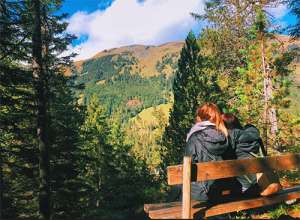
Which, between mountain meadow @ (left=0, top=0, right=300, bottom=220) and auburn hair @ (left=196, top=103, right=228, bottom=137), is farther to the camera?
mountain meadow @ (left=0, top=0, right=300, bottom=220)

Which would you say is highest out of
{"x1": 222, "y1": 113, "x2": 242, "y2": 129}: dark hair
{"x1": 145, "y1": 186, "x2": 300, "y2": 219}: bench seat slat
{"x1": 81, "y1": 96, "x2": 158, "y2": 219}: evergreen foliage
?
{"x1": 222, "y1": 113, "x2": 242, "y2": 129}: dark hair

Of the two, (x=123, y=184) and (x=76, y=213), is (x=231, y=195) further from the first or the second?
(x=123, y=184)

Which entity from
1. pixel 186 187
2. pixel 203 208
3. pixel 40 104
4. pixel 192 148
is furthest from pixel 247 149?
pixel 40 104

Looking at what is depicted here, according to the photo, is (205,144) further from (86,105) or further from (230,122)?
(86,105)

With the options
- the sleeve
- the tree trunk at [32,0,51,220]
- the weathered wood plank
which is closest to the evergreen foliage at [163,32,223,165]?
the tree trunk at [32,0,51,220]

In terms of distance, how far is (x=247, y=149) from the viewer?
748 cm

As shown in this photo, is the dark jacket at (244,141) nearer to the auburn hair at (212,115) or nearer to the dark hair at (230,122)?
the dark hair at (230,122)

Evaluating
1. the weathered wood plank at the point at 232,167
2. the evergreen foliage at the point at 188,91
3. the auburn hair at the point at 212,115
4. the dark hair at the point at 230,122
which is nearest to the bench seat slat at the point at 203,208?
the weathered wood plank at the point at 232,167

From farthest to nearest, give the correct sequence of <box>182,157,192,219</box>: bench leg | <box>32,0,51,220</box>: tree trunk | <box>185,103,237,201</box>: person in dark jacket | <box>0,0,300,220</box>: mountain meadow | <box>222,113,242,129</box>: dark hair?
1. <box>32,0,51,220</box>: tree trunk
2. <box>0,0,300,220</box>: mountain meadow
3. <box>222,113,242,129</box>: dark hair
4. <box>185,103,237,201</box>: person in dark jacket
5. <box>182,157,192,219</box>: bench leg

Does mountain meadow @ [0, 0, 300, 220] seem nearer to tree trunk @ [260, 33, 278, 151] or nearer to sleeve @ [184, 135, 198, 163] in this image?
tree trunk @ [260, 33, 278, 151]

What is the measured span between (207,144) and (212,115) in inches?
19.6

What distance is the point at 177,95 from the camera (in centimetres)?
4138

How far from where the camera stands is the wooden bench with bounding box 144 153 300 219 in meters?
5.93

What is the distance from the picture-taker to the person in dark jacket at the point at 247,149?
292 inches
